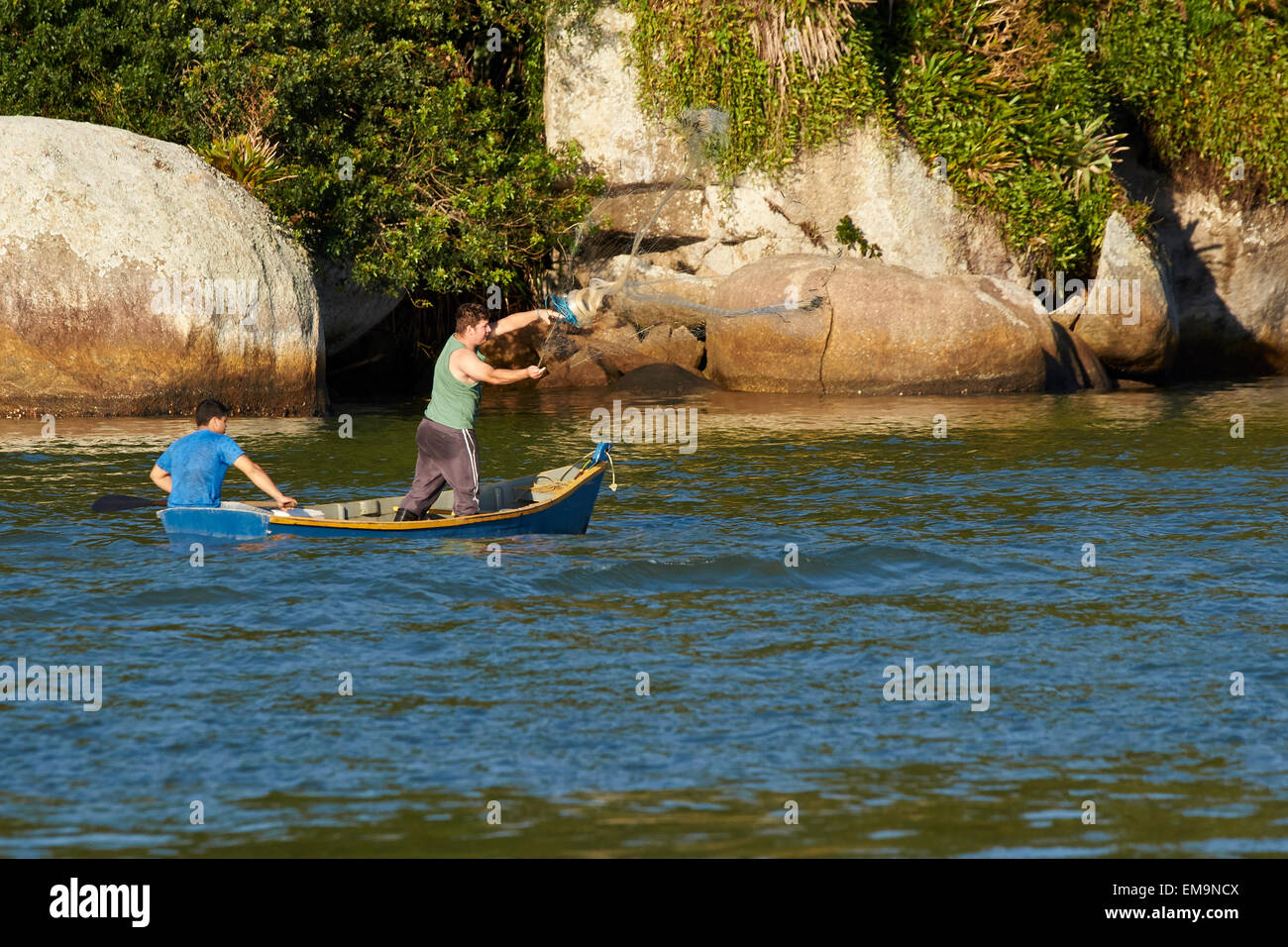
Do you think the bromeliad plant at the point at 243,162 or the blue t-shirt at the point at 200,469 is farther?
the bromeliad plant at the point at 243,162

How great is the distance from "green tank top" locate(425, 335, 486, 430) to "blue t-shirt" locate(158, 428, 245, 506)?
5.06ft

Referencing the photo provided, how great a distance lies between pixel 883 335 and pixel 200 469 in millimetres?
12740

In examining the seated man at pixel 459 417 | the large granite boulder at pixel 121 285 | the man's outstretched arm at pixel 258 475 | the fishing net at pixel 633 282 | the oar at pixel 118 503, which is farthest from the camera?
the fishing net at pixel 633 282

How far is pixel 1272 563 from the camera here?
10.8m

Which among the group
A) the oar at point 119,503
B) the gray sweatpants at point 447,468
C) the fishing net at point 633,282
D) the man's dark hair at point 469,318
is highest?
the fishing net at point 633,282

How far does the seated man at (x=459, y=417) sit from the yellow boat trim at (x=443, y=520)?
0.26 metres

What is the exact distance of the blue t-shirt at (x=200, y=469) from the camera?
1173 centimetres

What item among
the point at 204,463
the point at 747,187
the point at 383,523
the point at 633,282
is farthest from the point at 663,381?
the point at 204,463

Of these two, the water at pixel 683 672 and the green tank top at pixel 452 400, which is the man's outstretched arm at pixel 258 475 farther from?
the green tank top at pixel 452 400

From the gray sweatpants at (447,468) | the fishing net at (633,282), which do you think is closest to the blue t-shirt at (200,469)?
the gray sweatpants at (447,468)
